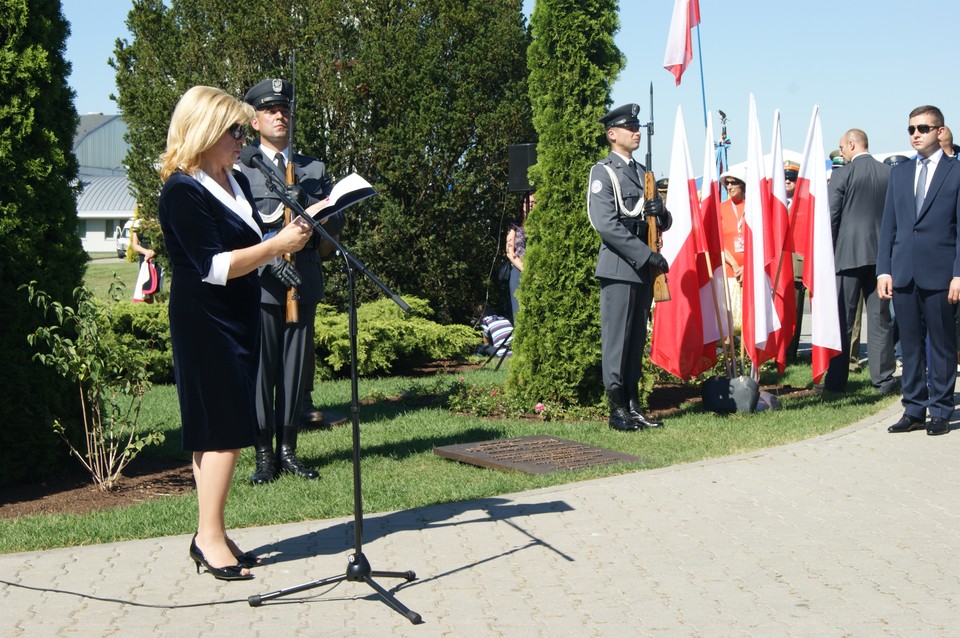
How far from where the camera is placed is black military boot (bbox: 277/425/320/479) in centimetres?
698

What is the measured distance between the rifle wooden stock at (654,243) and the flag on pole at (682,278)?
0.69m

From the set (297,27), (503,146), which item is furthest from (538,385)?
(297,27)

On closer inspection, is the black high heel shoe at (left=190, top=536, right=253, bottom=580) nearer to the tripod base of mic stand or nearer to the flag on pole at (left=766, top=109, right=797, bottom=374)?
the tripod base of mic stand

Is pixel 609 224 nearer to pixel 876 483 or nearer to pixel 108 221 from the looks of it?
pixel 876 483

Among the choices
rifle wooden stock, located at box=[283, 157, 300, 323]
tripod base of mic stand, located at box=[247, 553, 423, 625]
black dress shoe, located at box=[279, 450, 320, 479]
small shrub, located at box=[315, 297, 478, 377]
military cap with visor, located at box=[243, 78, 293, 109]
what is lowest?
tripod base of mic stand, located at box=[247, 553, 423, 625]

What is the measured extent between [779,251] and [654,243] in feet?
4.99

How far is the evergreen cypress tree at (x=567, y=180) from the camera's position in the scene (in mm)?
9430

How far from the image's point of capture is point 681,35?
975cm

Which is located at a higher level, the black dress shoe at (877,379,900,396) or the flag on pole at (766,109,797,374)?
the flag on pole at (766,109,797,374)

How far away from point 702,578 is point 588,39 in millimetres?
5798

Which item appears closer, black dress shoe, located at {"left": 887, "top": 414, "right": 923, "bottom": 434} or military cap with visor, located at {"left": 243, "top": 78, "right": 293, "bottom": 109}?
military cap with visor, located at {"left": 243, "top": 78, "right": 293, "bottom": 109}

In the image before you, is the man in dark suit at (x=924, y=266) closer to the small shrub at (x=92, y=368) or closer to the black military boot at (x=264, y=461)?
the black military boot at (x=264, y=461)

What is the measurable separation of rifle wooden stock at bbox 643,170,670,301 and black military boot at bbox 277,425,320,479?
3.09 m

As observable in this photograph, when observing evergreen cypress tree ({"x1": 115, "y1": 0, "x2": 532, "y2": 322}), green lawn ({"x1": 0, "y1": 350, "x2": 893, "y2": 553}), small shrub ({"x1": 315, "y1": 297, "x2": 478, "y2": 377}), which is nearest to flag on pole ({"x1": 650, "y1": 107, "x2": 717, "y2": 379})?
green lawn ({"x1": 0, "y1": 350, "x2": 893, "y2": 553})
